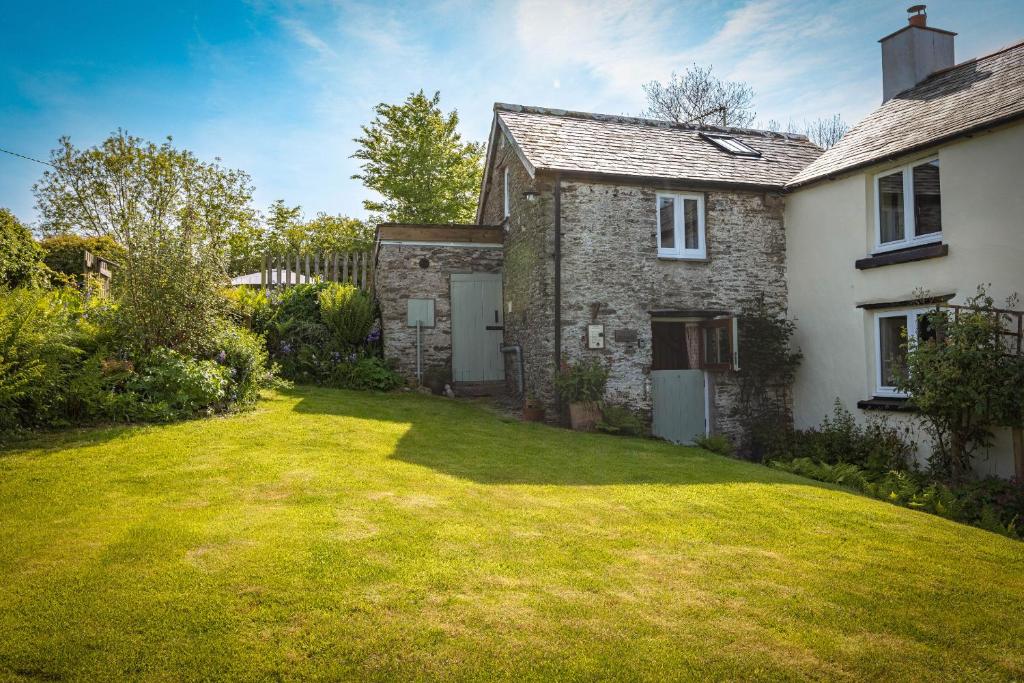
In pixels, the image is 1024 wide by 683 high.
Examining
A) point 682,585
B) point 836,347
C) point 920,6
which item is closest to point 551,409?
point 836,347

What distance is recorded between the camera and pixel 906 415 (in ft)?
32.9

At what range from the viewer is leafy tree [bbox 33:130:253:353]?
30.2ft

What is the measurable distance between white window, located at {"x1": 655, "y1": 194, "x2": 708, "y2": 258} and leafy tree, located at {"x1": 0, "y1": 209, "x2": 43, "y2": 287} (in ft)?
38.0

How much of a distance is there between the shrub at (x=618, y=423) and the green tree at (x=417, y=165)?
652 inches

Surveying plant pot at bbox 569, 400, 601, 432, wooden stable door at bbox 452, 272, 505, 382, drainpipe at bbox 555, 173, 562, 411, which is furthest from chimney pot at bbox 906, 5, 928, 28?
plant pot at bbox 569, 400, 601, 432

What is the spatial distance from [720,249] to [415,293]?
6907 millimetres

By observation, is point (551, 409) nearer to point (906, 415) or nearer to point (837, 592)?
point (906, 415)

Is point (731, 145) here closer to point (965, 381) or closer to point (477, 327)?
point (477, 327)

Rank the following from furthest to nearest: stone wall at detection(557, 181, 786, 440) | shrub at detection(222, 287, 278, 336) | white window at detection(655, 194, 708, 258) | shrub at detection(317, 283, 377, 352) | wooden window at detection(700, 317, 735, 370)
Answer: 1. shrub at detection(317, 283, 377, 352)
2. shrub at detection(222, 287, 278, 336)
3. white window at detection(655, 194, 708, 258)
4. wooden window at detection(700, 317, 735, 370)
5. stone wall at detection(557, 181, 786, 440)

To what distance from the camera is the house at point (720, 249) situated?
9.79 meters

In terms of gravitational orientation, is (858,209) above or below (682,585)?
above

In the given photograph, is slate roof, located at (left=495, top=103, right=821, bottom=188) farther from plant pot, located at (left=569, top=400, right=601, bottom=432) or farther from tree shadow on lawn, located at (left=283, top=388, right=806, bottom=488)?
tree shadow on lawn, located at (left=283, top=388, right=806, bottom=488)

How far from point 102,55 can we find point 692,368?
13.1 m

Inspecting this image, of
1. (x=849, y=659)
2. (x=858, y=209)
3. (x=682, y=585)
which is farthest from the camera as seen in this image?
(x=858, y=209)
